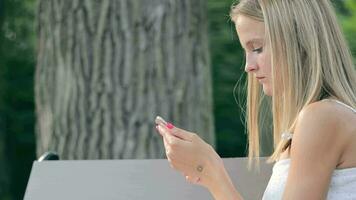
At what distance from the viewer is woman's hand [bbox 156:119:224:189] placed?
105 inches

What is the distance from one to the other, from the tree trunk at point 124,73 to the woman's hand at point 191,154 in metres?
1.62

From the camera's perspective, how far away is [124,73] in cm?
432

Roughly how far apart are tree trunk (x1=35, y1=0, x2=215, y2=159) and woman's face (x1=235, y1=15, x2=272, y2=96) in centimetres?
165

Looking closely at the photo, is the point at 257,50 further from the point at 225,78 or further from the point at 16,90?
the point at 16,90

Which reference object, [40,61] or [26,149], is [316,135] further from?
[26,149]

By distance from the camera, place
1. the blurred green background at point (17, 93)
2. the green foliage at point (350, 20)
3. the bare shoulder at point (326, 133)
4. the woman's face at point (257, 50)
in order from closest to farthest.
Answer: the bare shoulder at point (326, 133) < the woman's face at point (257, 50) < the green foliage at point (350, 20) < the blurred green background at point (17, 93)

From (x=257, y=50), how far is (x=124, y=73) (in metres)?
1.72

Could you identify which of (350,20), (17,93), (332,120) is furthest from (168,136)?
(17,93)

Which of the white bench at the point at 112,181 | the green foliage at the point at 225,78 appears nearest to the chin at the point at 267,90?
the white bench at the point at 112,181

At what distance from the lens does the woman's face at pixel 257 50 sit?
264cm

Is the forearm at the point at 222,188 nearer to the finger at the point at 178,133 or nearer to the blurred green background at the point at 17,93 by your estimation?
the finger at the point at 178,133

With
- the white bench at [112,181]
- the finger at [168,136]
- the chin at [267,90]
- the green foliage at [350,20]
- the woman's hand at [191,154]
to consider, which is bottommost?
the green foliage at [350,20]

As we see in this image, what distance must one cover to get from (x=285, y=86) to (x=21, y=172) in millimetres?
6734

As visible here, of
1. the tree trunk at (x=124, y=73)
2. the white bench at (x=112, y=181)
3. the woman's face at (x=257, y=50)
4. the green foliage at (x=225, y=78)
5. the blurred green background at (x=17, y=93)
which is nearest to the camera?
the woman's face at (x=257, y=50)
